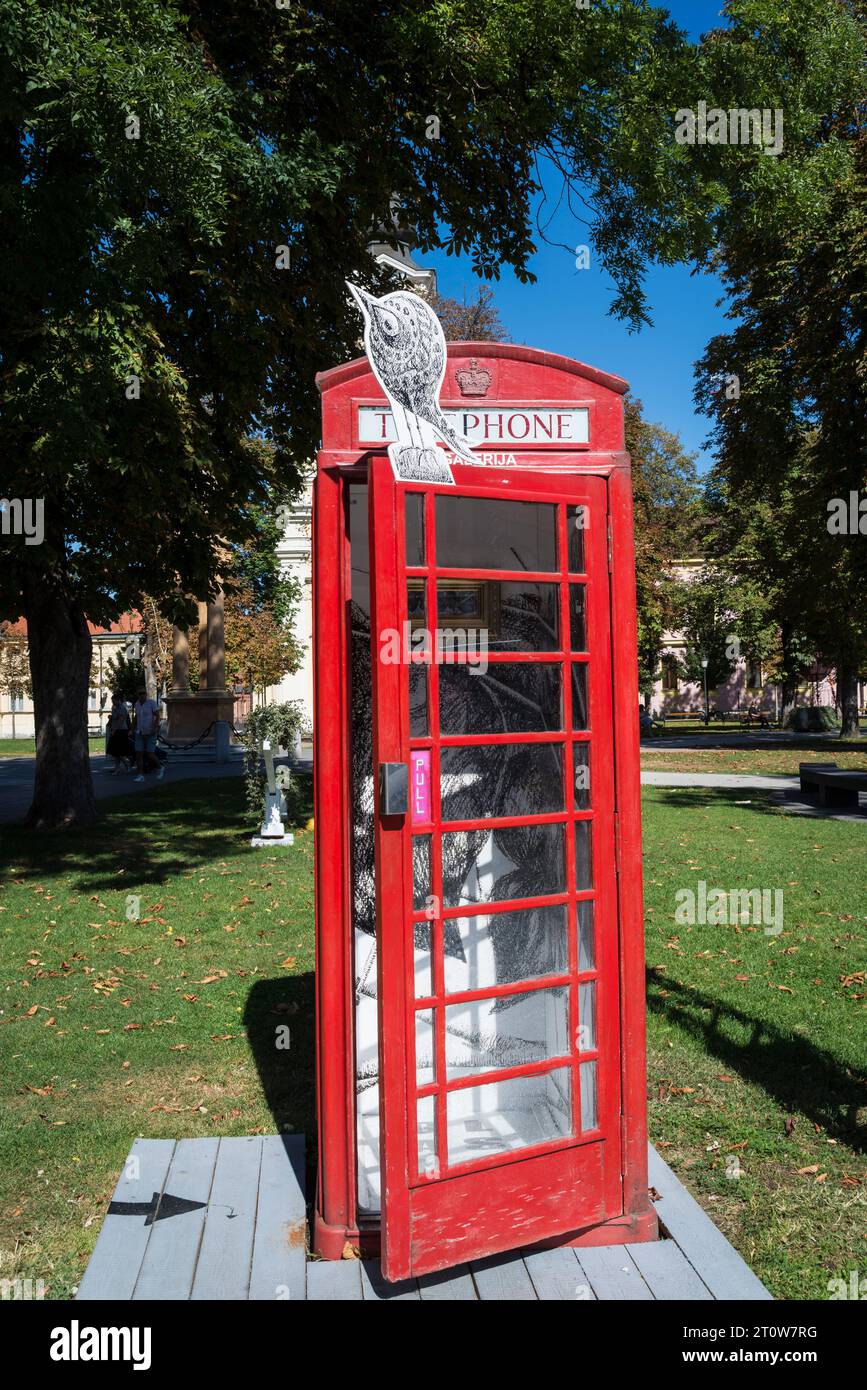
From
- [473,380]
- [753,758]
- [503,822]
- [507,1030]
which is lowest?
[753,758]

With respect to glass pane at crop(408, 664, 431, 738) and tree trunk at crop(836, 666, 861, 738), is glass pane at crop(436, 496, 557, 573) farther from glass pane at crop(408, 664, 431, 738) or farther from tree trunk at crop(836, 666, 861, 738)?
tree trunk at crop(836, 666, 861, 738)

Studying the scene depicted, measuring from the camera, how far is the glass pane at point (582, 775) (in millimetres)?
3529

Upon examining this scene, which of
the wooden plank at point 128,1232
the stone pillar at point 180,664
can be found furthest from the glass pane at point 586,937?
the stone pillar at point 180,664

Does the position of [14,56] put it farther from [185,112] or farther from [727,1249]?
[727,1249]

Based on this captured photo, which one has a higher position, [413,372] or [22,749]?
[413,372]

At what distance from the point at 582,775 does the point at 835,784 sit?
1368cm

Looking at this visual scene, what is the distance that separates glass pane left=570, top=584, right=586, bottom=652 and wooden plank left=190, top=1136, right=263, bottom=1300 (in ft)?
7.84

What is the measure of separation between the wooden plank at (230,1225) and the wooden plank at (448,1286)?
0.58 meters

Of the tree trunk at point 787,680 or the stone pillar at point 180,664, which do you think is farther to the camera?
the tree trunk at point 787,680

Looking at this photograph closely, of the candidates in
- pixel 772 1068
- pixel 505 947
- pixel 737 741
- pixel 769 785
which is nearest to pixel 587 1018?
pixel 505 947

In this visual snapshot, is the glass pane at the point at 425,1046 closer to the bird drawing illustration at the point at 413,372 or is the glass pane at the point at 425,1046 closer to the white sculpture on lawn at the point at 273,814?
the bird drawing illustration at the point at 413,372

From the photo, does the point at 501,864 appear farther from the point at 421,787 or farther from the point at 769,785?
the point at 769,785

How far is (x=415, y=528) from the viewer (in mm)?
3248

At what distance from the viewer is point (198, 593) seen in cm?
1334
